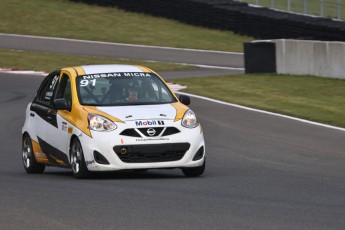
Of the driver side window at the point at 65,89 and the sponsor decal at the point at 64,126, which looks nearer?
the sponsor decal at the point at 64,126

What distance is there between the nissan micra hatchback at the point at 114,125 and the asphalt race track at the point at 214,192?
0.25 m

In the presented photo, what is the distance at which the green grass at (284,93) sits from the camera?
21.6 m

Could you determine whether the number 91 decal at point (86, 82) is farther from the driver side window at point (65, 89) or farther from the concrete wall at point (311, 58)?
the concrete wall at point (311, 58)

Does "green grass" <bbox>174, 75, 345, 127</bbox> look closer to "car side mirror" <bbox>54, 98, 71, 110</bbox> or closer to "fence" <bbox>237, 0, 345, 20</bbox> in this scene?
"fence" <bbox>237, 0, 345, 20</bbox>

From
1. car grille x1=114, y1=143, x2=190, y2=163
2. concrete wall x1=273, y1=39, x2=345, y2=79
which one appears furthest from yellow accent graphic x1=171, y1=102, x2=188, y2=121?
concrete wall x1=273, y1=39, x2=345, y2=79

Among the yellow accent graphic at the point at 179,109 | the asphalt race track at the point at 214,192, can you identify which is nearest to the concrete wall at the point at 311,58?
the asphalt race track at the point at 214,192

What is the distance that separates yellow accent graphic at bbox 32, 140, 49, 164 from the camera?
14039 millimetres

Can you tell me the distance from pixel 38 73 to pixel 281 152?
16100mm

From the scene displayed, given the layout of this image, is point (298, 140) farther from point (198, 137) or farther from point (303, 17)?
point (303, 17)

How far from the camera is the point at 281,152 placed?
15.8 m

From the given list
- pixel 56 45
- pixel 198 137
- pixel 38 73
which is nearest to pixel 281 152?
pixel 198 137

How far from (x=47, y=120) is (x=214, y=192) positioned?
349 centimetres

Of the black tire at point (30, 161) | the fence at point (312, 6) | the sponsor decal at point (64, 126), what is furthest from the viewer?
the fence at point (312, 6)

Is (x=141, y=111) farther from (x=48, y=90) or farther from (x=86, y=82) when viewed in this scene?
(x=48, y=90)
